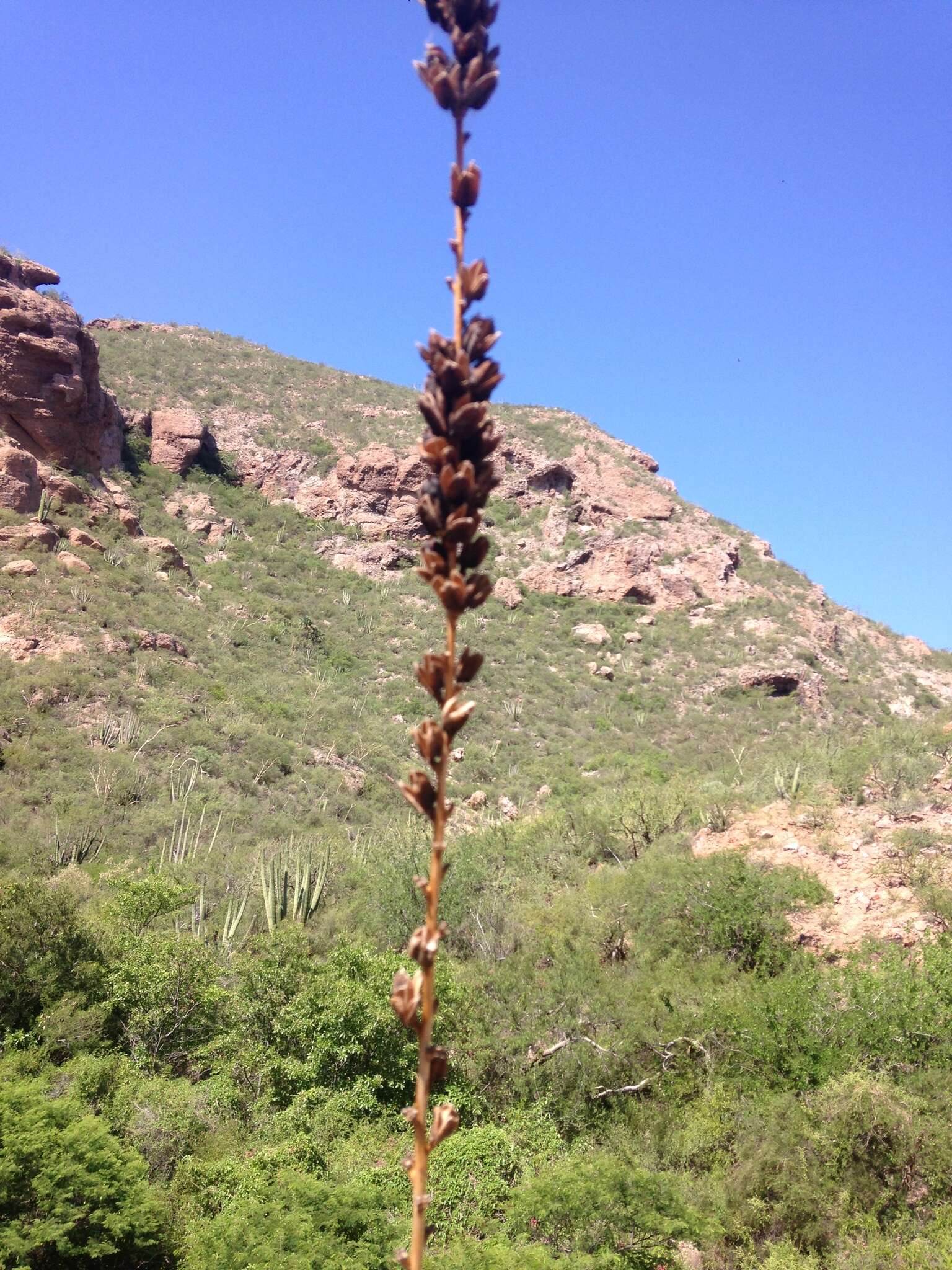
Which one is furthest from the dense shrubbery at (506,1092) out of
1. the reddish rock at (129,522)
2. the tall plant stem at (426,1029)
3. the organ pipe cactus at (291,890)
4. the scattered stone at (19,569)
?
the reddish rock at (129,522)

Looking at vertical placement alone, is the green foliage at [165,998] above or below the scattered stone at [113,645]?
below

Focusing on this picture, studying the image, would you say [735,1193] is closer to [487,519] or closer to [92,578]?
[92,578]

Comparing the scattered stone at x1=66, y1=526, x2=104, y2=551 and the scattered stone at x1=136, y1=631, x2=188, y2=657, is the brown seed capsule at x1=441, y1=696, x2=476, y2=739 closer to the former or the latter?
the scattered stone at x1=136, y1=631, x2=188, y2=657

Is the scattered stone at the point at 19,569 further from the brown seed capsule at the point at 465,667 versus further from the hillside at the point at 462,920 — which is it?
the brown seed capsule at the point at 465,667

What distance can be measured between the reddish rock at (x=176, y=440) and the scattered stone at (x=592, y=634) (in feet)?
78.5

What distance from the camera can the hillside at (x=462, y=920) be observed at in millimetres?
8961

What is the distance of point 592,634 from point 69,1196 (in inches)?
1479

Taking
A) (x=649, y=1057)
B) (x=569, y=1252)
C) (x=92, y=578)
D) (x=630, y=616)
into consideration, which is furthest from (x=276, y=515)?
(x=569, y=1252)

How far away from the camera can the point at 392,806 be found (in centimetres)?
2803

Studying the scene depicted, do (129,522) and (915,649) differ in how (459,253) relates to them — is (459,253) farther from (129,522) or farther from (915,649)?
(915,649)

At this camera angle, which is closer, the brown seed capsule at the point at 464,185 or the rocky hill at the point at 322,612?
the brown seed capsule at the point at 464,185

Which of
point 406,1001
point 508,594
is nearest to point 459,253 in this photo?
point 406,1001

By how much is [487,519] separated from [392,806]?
86.5 feet

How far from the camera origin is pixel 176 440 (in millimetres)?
44188
